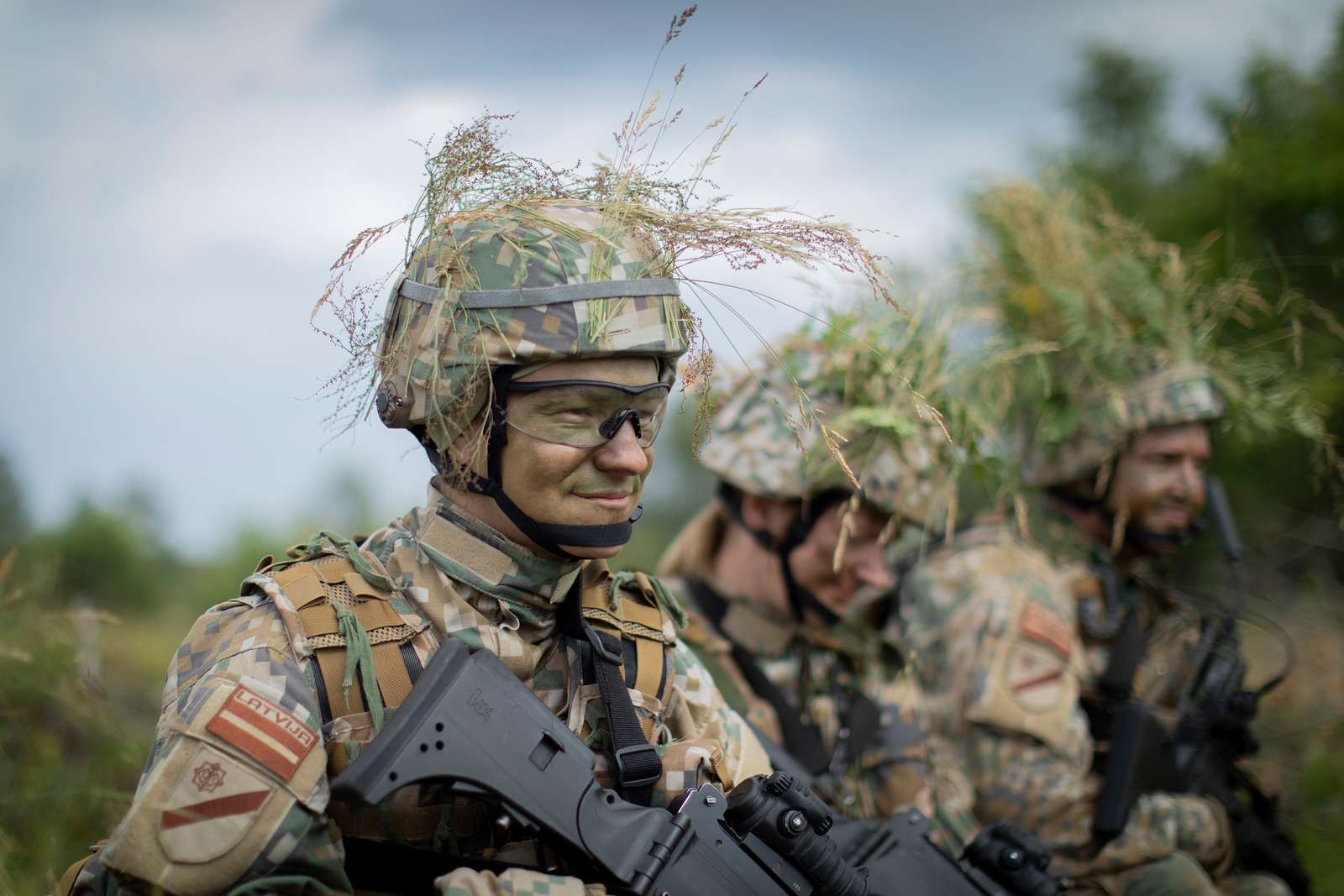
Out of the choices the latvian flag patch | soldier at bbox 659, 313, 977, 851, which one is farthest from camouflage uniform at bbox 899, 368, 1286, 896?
the latvian flag patch

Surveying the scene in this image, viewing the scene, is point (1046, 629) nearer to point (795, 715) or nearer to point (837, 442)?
point (795, 715)

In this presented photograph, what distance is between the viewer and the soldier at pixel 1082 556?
484cm

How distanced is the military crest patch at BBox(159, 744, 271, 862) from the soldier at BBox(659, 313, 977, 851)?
88.8 inches

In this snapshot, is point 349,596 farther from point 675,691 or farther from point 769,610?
point 769,610

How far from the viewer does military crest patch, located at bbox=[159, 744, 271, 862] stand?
218cm

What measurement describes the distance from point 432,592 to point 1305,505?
7636 mm

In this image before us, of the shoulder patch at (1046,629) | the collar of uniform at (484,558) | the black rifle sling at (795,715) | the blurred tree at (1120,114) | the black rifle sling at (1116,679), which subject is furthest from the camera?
the blurred tree at (1120,114)

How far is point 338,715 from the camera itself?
244 cm

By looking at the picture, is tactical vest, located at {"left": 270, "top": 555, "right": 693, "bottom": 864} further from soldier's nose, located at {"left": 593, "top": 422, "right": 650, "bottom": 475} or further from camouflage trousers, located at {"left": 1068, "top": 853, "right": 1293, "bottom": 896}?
camouflage trousers, located at {"left": 1068, "top": 853, "right": 1293, "bottom": 896}

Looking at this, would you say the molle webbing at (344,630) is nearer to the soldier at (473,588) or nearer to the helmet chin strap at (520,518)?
the soldier at (473,588)

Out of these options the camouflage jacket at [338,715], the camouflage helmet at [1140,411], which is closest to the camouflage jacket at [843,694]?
the camouflage jacket at [338,715]

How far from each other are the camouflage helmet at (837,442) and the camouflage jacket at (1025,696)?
76 centimetres

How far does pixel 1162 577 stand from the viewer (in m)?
6.12

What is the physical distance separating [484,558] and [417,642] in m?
0.26
